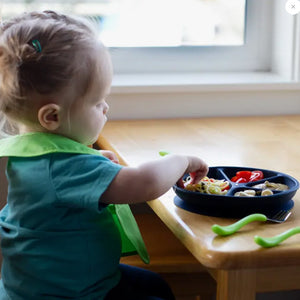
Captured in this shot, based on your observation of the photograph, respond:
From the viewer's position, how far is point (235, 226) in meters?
0.96

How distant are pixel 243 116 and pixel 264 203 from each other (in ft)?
3.51

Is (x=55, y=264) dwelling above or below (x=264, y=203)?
below

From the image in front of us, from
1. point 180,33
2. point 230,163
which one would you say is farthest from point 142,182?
point 180,33

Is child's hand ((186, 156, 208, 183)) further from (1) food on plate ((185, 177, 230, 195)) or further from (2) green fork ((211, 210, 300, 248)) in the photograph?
(2) green fork ((211, 210, 300, 248))

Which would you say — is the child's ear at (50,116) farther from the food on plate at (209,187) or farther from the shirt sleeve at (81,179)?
the food on plate at (209,187)

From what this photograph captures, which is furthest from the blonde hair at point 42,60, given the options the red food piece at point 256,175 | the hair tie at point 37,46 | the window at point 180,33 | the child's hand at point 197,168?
the window at point 180,33

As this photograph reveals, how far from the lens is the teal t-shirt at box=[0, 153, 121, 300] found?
1.04m

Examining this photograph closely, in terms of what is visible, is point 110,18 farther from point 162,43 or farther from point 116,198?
point 116,198

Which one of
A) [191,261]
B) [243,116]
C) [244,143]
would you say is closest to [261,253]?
[191,261]

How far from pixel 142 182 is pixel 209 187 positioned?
0.13m

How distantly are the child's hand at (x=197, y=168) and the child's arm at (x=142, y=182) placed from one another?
0.05 metres

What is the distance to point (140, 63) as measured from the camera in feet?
7.29

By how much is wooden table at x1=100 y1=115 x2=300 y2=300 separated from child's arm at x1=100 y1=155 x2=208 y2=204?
5 cm

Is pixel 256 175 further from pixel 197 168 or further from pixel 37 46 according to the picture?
pixel 37 46
